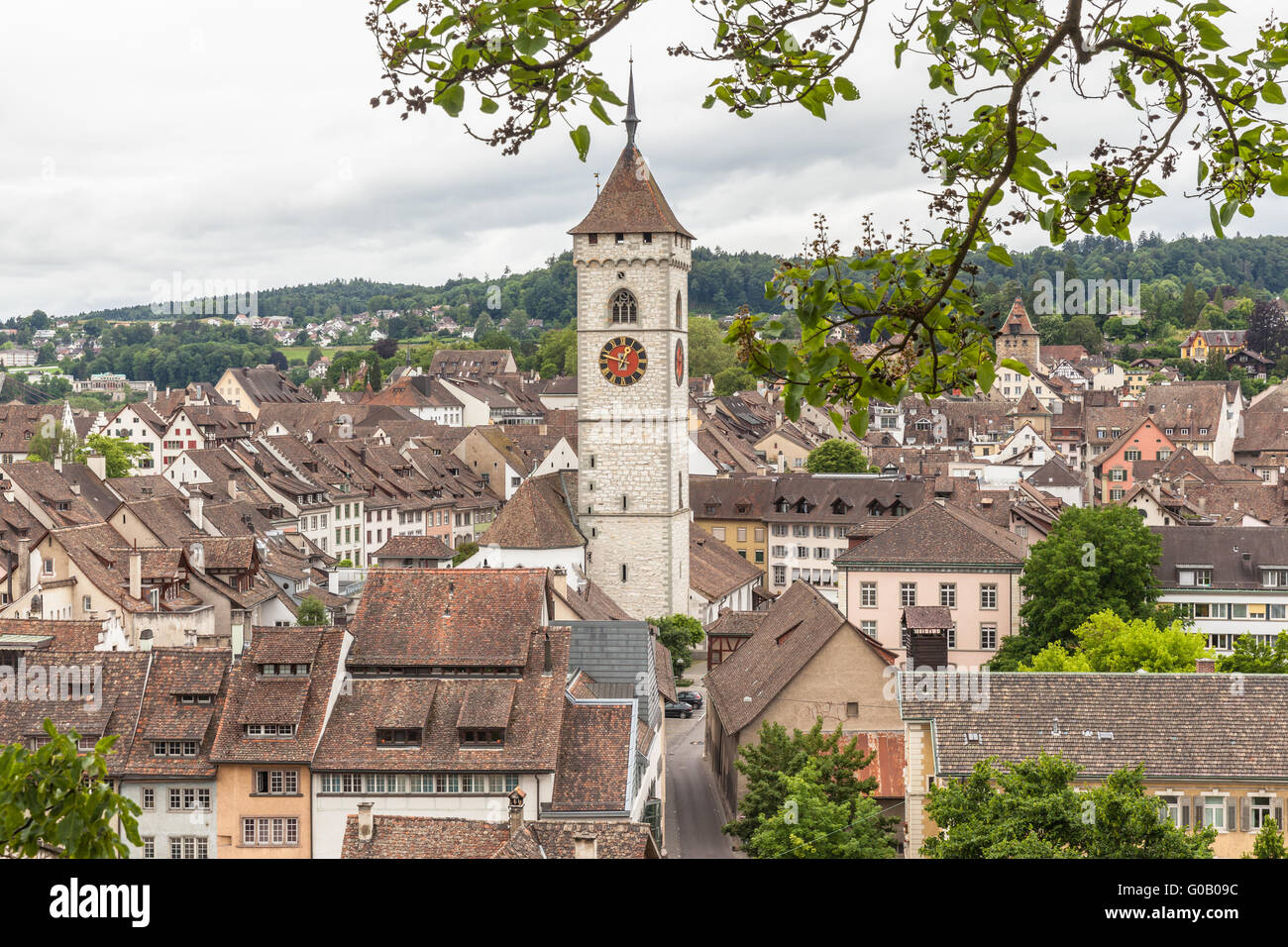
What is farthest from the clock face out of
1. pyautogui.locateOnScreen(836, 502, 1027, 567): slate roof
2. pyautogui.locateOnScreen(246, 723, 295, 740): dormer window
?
pyautogui.locateOnScreen(246, 723, 295, 740): dormer window

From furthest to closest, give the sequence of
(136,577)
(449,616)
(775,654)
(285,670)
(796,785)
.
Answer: (136,577)
(775,654)
(449,616)
(285,670)
(796,785)

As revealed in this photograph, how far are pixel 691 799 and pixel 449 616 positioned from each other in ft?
32.0

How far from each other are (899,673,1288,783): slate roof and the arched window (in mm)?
27180

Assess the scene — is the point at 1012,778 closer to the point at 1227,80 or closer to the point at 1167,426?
the point at 1227,80

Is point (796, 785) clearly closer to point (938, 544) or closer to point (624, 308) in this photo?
point (938, 544)

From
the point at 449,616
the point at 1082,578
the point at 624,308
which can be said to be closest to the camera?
the point at 449,616

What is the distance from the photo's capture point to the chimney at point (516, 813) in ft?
75.7

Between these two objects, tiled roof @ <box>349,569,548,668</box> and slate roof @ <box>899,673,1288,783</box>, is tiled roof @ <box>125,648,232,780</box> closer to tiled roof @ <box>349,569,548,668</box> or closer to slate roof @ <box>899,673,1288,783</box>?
tiled roof @ <box>349,569,548,668</box>

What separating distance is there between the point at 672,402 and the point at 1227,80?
163 feet

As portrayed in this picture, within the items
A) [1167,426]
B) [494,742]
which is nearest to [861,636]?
[494,742]

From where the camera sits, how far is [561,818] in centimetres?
2800

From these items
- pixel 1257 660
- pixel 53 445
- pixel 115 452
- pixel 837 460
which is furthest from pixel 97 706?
pixel 837 460

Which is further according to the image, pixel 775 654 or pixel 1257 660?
pixel 775 654

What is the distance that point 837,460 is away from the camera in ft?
311
